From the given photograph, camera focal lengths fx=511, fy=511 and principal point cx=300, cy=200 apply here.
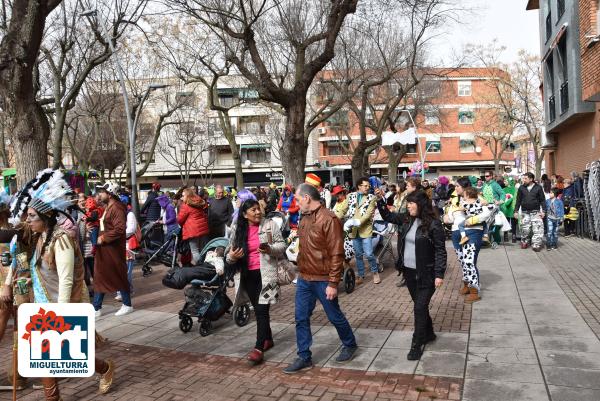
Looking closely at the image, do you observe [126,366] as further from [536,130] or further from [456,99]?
[456,99]

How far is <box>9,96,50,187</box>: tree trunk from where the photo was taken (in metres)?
9.32

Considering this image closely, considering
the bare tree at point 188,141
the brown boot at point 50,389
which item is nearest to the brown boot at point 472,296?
the brown boot at point 50,389

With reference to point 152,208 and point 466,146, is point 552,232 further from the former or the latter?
point 466,146

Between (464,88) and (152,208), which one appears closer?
(152,208)

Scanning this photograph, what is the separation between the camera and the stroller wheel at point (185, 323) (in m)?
6.29

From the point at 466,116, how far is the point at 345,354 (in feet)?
178

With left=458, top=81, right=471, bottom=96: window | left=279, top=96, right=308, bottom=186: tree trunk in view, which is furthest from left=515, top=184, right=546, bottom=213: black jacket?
left=458, top=81, right=471, bottom=96: window

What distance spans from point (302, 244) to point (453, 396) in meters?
A: 1.83

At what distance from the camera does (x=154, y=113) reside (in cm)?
4881

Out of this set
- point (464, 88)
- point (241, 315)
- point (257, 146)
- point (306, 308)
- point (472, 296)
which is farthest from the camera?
point (464, 88)

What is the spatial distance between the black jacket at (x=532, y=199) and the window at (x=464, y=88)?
4725cm

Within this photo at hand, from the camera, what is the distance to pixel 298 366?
4801 mm

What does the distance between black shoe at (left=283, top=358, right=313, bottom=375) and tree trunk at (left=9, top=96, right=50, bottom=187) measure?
694cm

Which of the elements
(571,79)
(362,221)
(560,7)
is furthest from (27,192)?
(560,7)
